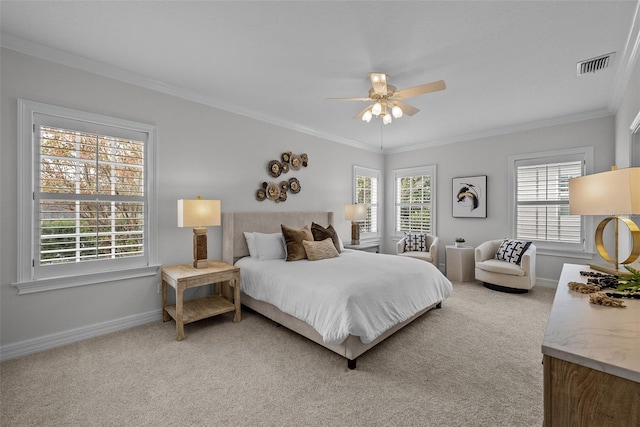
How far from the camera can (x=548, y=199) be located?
4.45 metres

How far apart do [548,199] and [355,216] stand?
309 cm

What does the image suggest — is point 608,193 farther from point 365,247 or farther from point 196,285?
point 365,247

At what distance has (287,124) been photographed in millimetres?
4496

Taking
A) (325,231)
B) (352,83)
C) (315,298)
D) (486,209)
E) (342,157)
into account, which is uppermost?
(352,83)

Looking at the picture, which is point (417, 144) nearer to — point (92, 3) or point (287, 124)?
point (287, 124)

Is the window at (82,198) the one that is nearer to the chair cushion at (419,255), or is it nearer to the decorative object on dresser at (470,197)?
the chair cushion at (419,255)

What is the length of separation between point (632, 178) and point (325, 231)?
10.5 feet

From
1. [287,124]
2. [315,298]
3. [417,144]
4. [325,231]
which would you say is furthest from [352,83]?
[417,144]

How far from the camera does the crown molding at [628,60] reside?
213 cm

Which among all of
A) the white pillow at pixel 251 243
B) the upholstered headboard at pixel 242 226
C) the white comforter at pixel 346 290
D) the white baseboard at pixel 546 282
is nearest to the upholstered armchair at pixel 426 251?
the white baseboard at pixel 546 282

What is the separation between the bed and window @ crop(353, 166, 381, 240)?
185 centimetres

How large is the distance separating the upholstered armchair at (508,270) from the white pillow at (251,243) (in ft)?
11.4

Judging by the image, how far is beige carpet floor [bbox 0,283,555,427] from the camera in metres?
1.73

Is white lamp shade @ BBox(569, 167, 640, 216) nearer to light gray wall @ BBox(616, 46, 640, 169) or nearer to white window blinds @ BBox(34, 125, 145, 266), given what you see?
light gray wall @ BBox(616, 46, 640, 169)
